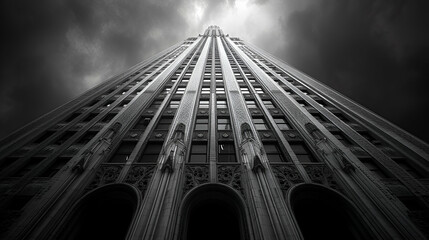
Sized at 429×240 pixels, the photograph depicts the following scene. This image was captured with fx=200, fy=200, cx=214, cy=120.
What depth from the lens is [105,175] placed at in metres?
12.2

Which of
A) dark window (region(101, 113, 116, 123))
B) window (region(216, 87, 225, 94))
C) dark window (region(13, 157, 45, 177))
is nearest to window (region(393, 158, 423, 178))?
window (region(216, 87, 225, 94))

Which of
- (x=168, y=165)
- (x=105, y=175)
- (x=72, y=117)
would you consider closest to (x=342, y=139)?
(x=168, y=165)

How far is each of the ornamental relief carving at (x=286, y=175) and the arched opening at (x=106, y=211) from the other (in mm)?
8094

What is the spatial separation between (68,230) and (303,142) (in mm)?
15860

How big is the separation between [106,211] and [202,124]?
967 centimetres

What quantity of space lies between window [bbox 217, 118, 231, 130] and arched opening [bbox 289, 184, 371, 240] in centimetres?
796

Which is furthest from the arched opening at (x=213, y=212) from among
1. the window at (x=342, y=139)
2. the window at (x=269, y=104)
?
the window at (x=269, y=104)

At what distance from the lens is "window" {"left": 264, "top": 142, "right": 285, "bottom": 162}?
46.7ft

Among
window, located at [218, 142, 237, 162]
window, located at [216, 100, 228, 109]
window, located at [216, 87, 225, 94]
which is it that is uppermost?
window, located at [216, 87, 225, 94]

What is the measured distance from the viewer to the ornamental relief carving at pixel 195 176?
37.4 ft

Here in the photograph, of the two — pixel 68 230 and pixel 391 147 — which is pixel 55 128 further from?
pixel 391 147

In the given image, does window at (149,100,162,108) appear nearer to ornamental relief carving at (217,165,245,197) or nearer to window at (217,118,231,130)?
window at (217,118,231,130)

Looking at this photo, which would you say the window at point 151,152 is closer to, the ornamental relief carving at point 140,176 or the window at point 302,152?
the ornamental relief carving at point 140,176

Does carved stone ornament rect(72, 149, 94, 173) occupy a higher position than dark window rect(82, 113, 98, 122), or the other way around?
dark window rect(82, 113, 98, 122)
